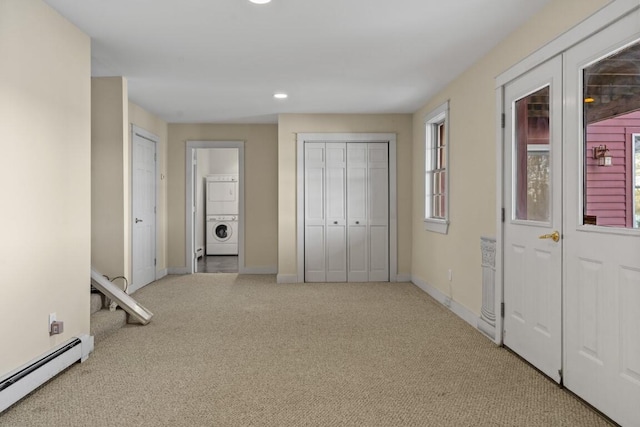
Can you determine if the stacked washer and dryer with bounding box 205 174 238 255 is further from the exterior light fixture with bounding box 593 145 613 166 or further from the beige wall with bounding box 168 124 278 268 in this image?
the exterior light fixture with bounding box 593 145 613 166

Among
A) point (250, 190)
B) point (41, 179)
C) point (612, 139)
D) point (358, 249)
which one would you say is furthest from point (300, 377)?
point (250, 190)

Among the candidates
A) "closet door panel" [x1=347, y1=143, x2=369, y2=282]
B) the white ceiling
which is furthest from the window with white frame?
"closet door panel" [x1=347, y1=143, x2=369, y2=282]

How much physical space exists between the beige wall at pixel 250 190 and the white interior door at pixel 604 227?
5218mm

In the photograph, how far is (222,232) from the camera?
10.4 m

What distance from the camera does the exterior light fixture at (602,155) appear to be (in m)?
2.47

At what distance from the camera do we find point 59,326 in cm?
307

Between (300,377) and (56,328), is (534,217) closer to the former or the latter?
(300,377)

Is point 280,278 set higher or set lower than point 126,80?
lower

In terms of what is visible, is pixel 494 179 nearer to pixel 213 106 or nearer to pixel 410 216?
pixel 410 216

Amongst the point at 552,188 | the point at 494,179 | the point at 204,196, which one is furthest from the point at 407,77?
the point at 204,196

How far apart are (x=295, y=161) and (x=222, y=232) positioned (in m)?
4.26

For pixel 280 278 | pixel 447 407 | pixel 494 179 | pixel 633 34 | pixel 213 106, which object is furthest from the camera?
pixel 280 278

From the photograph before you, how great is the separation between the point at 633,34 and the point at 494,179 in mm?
1699

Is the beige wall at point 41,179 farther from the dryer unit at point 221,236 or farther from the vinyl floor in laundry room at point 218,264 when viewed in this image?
the dryer unit at point 221,236
